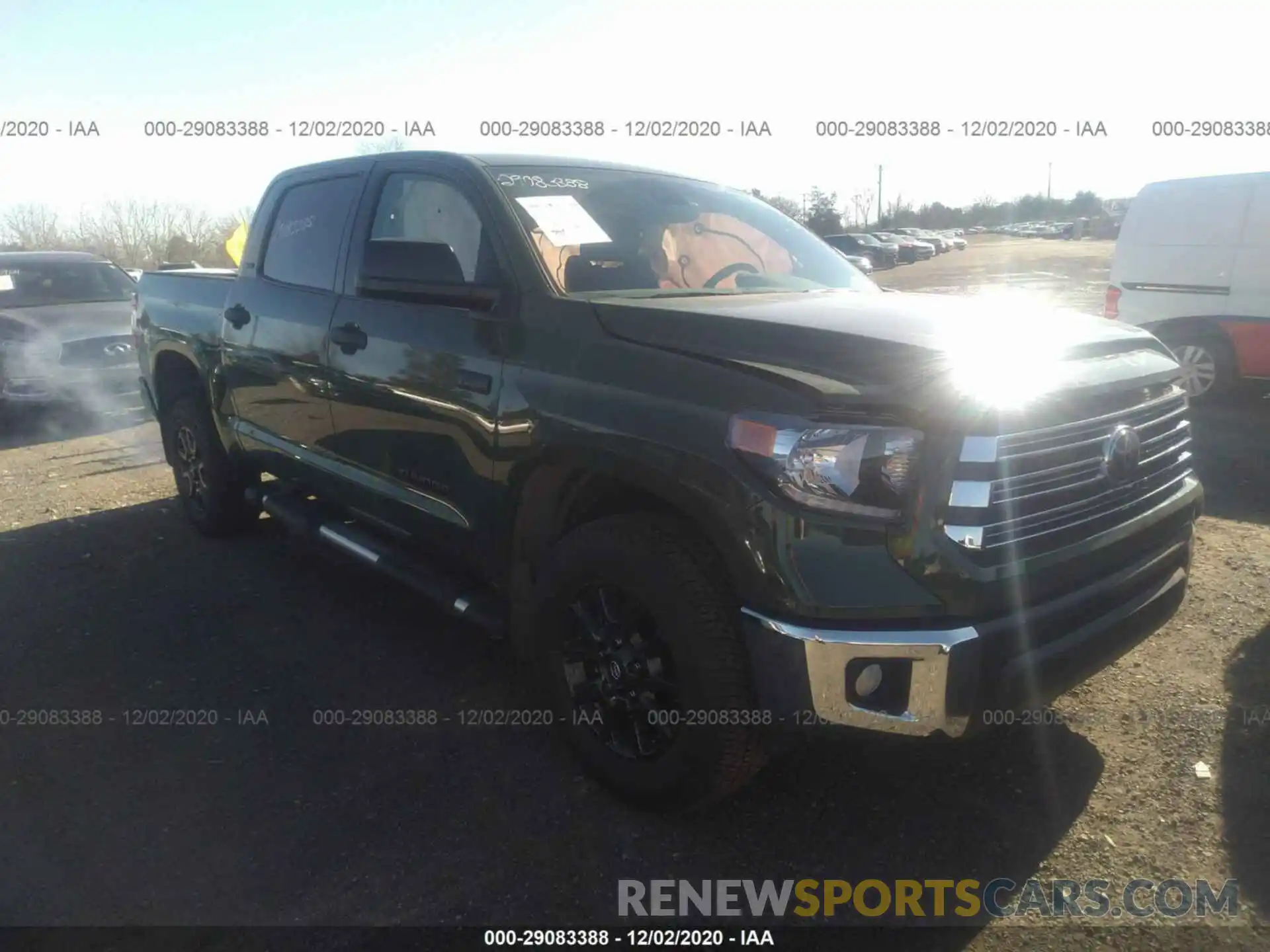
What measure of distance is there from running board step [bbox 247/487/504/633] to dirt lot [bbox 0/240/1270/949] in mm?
433

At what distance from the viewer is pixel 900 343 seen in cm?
244

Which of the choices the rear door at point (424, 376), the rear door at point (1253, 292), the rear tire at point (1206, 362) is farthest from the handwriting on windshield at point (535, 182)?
the rear door at point (1253, 292)

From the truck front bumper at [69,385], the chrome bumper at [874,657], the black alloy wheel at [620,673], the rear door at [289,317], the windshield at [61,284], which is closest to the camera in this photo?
the chrome bumper at [874,657]

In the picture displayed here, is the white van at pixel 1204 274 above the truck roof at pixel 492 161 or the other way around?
the other way around

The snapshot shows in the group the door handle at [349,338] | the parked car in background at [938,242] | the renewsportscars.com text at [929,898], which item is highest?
the door handle at [349,338]

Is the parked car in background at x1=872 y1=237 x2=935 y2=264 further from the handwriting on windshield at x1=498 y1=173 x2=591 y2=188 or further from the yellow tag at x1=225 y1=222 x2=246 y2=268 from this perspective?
the handwriting on windshield at x1=498 y1=173 x2=591 y2=188

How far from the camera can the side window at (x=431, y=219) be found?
3.31m

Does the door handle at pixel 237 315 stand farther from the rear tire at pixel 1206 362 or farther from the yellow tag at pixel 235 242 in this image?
the rear tire at pixel 1206 362

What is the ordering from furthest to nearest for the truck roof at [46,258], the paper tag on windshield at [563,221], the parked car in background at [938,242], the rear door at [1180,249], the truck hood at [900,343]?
1. the parked car in background at [938,242]
2. the truck roof at [46,258]
3. the rear door at [1180,249]
4. the paper tag on windshield at [563,221]
5. the truck hood at [900,343]

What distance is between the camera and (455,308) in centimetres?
323

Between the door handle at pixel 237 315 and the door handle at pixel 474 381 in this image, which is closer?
the door handle at pixel 474 381

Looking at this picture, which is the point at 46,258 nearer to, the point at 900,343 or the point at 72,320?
the point at 72,320

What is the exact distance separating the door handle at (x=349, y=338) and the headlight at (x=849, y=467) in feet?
6.50

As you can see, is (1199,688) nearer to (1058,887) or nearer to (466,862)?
(1058,887)
